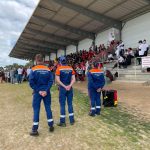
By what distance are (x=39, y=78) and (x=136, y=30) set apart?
19.5 meters

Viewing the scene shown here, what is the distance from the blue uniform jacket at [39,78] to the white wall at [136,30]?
17807 mm

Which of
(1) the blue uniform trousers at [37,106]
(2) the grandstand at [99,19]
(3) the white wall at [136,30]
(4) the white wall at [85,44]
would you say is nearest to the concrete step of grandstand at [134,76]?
(2) the grandstand at [99,19]

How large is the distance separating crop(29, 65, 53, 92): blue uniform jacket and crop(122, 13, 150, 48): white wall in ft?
58.4

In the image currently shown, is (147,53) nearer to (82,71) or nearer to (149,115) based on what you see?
(82,71)

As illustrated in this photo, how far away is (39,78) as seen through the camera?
20.6 feet

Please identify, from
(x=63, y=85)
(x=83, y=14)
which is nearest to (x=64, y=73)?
(x=63, y=85)

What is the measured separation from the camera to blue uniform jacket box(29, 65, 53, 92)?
20.6ft

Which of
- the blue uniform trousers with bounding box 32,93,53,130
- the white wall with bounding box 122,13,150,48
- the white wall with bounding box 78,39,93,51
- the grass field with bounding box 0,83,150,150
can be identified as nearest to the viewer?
the grass field with bounding box 0,83,150,150

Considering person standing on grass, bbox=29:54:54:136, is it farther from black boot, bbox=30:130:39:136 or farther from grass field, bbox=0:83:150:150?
grass field, bbox=0:83:150:150

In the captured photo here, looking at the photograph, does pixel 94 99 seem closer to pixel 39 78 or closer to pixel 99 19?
pixel 39 78

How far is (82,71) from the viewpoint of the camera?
23406 millimetres

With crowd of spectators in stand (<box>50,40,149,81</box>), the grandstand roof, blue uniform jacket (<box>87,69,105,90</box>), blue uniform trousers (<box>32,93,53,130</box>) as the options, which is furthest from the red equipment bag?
the grandstand roof

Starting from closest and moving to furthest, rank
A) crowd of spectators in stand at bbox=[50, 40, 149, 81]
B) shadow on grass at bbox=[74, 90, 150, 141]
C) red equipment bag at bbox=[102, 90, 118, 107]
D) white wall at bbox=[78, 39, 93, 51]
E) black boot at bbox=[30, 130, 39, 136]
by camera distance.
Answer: black boot at bbox=[30, 130, 39, 136], shadow on grass at bbox=[74, 90, 150, 141], red equipment bag at bbox=[102, 90, 118, 107], crowd of spectators in stand at bbox=[50, 40, 149, 81], white wall at bbox=[78, 39, 93, 51]

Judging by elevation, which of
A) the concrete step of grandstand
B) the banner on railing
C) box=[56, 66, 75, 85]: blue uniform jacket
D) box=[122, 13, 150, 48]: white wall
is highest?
box=[122, 13, 150, 48]: white wall
